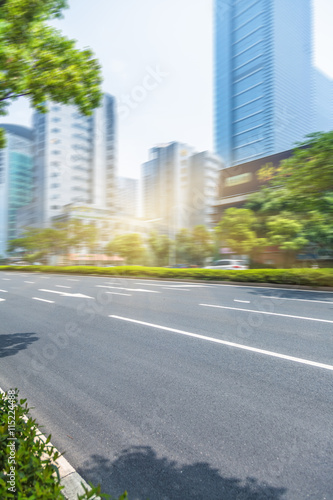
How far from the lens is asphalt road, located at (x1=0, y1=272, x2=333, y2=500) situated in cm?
210

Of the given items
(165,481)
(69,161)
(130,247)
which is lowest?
(165,481)

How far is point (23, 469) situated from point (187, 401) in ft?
6.23

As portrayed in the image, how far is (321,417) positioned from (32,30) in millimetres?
6153

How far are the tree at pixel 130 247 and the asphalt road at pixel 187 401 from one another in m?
29.3

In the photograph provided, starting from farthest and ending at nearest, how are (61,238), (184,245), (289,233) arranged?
(61,238), (184,245), (289,233)

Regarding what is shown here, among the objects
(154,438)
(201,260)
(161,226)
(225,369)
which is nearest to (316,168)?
(225,369)

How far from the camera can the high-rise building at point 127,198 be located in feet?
156

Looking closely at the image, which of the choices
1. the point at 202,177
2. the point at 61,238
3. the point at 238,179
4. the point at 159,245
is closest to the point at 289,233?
the point at 159,245

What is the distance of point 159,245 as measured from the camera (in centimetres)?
3838

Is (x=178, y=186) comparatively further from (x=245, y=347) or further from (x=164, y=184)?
(x=245, y=347)

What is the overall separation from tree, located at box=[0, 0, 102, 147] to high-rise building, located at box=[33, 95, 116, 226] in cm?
5634

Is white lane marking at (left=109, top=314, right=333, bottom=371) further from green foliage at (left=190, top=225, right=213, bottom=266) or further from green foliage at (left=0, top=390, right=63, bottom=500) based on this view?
green foliage at (left=190, top=225, right=213, bottom=266)

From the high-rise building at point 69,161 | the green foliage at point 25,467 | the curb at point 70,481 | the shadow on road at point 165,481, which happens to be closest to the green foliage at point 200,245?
the high-rise building at point 69,161

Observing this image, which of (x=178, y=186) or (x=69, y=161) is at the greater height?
(x=69, y=161)
